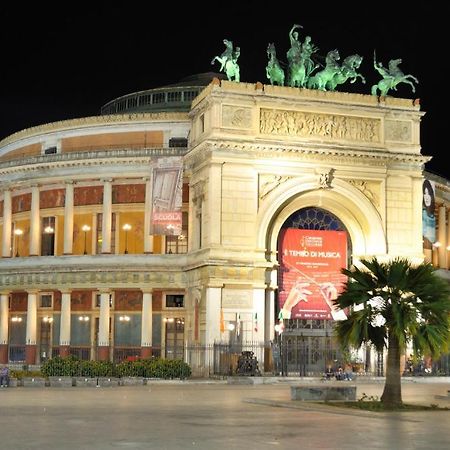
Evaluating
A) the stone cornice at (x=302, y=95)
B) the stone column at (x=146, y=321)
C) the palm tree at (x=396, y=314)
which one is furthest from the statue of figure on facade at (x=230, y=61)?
the palm tree at (x=396, y=314)

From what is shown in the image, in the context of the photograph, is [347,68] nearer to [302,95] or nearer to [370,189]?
[302,95]

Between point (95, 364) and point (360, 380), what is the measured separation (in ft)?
53.0

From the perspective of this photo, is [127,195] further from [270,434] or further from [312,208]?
[270,434]

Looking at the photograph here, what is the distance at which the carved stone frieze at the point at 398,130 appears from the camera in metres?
67.0

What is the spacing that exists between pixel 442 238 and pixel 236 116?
90.7 ft

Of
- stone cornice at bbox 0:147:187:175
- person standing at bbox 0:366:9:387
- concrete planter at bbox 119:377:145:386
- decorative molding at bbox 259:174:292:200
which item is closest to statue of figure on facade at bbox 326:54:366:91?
decorative molding at bbox 259:174:292:200

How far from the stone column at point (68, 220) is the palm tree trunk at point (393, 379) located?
130ft

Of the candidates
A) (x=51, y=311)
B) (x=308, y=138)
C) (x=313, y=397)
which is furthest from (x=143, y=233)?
(x=313, y=397)

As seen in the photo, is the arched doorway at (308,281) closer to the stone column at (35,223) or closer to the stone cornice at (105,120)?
the stone cornice at (105,120)

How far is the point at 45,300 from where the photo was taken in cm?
7500

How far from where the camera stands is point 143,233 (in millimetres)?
71812

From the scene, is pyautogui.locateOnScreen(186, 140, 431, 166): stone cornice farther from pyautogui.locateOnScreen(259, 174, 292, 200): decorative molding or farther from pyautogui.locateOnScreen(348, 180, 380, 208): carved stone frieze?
pyautogui.locateOnScreen(348, 180, 380, 208): carved stone frieze

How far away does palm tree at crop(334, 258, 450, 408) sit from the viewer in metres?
34.0

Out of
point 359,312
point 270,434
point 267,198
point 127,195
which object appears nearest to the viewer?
point 270,434
